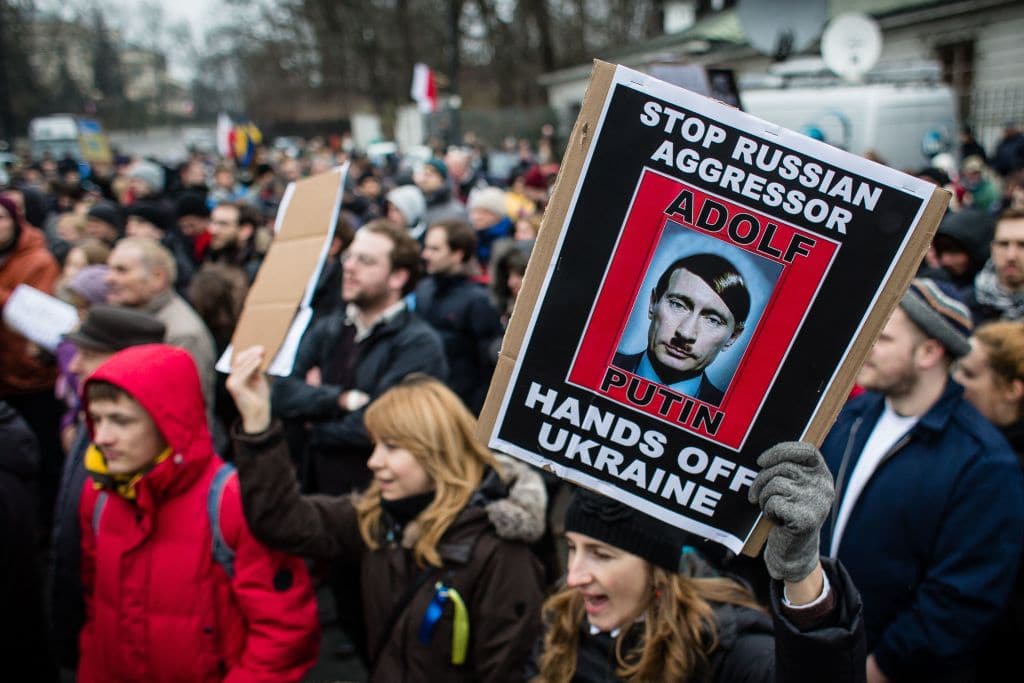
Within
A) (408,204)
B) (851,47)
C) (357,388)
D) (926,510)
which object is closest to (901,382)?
(926,510)

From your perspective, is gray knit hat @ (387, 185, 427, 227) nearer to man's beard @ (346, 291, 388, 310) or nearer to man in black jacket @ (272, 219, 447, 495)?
man in black jacket @ (272, 219, 447, 495)

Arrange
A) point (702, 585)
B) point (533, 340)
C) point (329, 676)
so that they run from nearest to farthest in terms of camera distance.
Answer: point (533, 340)
point (702, 585)
point (329, 676)

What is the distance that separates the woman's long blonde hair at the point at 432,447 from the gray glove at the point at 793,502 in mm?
1293

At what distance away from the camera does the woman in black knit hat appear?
54.9 inches

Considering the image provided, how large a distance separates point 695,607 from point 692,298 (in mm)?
924

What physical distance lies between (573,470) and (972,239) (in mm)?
4107

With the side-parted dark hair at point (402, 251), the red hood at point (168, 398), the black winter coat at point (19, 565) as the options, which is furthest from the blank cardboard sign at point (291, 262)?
the side-parted dark hair at point (402, 251)

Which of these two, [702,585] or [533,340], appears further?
[702,585]

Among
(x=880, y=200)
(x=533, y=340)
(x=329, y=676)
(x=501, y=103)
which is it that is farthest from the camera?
(x=501, y=103)

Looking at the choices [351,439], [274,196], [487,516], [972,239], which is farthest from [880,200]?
[274,196]

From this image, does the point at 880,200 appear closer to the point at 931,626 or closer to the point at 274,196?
the point at 931,626

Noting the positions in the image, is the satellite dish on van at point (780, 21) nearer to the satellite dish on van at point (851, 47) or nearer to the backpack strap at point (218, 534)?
the satellite dish on van at point (851, 47)

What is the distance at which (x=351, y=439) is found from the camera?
3695 millimetres

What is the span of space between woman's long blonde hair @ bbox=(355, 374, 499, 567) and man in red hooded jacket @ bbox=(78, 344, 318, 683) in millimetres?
325
